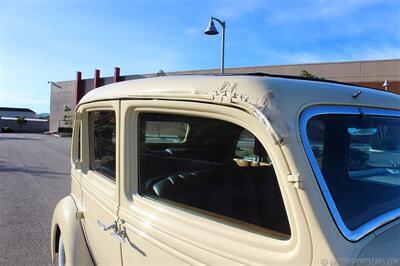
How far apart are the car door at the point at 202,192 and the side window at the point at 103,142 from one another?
0.28m

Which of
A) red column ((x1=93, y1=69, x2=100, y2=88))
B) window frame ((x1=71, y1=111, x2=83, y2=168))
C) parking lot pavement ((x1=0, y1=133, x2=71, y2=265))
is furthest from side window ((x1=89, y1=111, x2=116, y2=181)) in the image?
red column ((x1=93, y1=69, x2=100, y2=88))

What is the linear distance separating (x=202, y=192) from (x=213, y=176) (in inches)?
4.0

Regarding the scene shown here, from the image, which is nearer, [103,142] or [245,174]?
[245,174]

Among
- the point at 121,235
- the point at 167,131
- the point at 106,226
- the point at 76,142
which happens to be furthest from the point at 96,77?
the point at 121,235

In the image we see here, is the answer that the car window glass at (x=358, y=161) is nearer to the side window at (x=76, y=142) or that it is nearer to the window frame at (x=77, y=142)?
the window frame at (x=77, y=142)

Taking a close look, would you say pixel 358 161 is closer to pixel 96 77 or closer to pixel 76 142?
pixel 76 142

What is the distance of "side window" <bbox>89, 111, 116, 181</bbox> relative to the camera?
7.91ft

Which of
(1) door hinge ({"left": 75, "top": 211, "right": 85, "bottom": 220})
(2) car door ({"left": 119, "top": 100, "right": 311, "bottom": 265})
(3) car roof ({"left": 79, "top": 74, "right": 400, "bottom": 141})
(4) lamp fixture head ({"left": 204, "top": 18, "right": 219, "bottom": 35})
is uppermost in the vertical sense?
(4) lamp fixture head ({"left": 204, "top": 18, "right": 219, "bottom": 35})

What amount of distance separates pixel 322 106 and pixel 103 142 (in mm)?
1488

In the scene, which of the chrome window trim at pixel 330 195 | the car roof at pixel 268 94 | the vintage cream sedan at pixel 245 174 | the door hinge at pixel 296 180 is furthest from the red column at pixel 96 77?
the door hinge at pixel 296 180

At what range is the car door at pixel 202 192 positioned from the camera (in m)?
1.48

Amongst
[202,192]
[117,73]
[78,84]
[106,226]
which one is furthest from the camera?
[78,84]

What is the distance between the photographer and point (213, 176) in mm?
2008

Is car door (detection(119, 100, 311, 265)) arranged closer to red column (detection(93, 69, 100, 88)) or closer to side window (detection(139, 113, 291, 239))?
side window (detection(139, 113, 291, 239))
